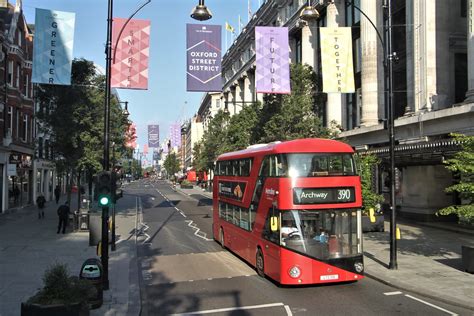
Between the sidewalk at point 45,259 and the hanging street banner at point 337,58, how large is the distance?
13.3 meters

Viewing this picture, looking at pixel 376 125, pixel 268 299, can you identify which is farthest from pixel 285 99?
pixel 268 299

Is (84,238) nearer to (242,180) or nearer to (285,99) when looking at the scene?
(242,180)

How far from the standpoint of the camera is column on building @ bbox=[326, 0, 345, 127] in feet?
119

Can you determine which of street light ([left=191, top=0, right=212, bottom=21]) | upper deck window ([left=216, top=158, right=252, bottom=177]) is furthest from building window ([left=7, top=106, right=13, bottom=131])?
street light ([left=191, top=0, right=212, bottom=21])

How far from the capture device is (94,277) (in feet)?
34.7

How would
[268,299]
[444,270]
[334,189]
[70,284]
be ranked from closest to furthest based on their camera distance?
[70,284] < [268,299] < [334,189] < [444,270]

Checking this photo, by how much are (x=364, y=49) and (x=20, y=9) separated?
26847 mm

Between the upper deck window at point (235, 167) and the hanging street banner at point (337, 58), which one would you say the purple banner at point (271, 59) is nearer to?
the hanging street banner at point (337, 58)

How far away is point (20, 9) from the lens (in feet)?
121

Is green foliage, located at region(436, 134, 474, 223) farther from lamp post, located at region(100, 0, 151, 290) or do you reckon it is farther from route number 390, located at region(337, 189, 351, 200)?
lamp post, located at region(100, 0, 151, 290)

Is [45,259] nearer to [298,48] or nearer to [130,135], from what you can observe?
[130,135]

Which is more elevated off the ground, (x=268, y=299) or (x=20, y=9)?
(x=20, y=9)

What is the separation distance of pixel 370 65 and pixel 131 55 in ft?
62.0

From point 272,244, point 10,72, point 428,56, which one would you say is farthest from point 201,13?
point 10,72
